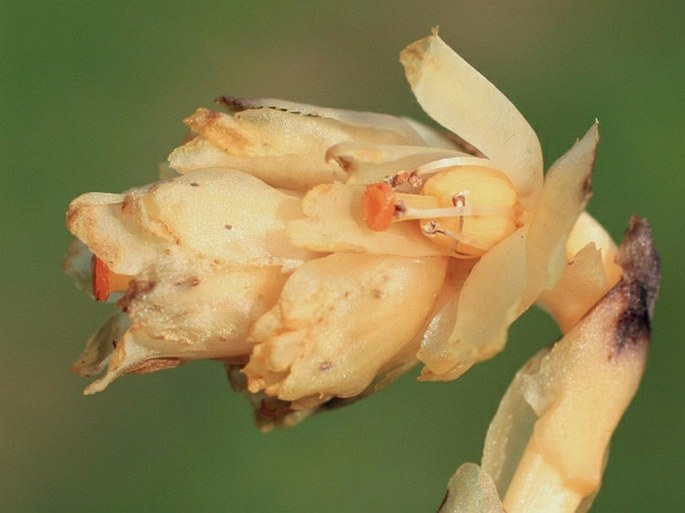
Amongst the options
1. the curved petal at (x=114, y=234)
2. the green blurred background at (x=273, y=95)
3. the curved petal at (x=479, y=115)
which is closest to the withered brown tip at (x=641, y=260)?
the curved petal at (x=479, y=115)

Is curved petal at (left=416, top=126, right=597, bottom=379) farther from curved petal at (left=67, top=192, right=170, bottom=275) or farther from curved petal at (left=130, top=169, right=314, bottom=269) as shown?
curved petal at (left=67, top=192, right=170, bottom=275)

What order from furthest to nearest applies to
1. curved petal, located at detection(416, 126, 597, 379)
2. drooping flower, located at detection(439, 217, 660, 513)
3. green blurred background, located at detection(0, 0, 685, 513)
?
1. green blurred background, located at detection(0, 0, 685, 513)
2. drooping flower, located at detection(439, 217, 660, 513)
3. curved petal, located at detection(416, 126, 597, 379)

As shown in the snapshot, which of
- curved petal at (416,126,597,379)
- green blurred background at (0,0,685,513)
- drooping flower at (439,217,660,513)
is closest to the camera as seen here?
curved petal at (416,126,597,379)

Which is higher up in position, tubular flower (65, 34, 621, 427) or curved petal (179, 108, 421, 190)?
curved petal (179, 108, 421, 190)

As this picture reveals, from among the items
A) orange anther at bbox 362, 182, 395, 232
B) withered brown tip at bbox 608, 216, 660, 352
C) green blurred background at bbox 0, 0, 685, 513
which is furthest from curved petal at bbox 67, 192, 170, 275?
green blurred background at bbox 0, 0, 685, 513

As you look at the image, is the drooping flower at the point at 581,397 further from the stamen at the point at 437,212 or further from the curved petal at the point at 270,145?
the curved petal at the point at 270,145

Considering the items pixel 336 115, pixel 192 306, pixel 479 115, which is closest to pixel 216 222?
pixel 192 306

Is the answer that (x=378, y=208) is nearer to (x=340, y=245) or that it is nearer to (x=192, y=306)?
(x=340, y=245)
